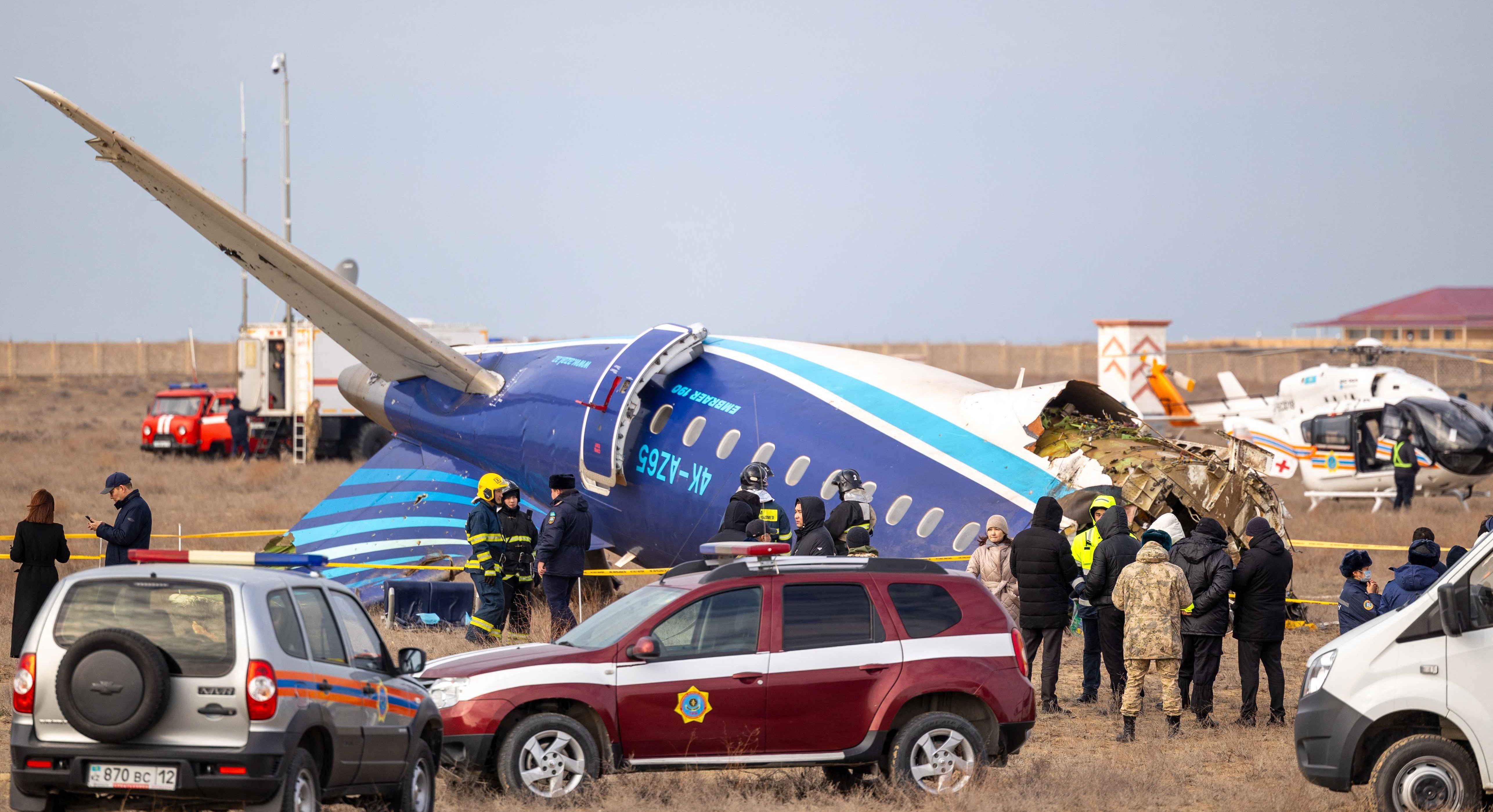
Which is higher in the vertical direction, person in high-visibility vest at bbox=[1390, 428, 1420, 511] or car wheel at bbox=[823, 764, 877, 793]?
person in high-visibility vest at bbox=[1390, 428, 1420, 511]

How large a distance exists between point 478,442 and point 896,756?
10.4 m

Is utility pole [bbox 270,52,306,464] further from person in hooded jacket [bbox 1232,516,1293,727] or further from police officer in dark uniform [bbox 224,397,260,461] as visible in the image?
person in hooded jacket [bbox 1232,516,1293,727]

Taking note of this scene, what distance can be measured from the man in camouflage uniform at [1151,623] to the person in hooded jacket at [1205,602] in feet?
0.73

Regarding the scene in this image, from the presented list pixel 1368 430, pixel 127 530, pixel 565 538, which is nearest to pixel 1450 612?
pixel 565 538

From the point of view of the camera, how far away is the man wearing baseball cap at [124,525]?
1338 centimetres

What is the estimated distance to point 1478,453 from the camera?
2939 centimetres

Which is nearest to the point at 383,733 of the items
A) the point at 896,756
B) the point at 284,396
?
the point at 896,756

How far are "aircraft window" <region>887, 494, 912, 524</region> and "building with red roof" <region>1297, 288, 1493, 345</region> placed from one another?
431 ft

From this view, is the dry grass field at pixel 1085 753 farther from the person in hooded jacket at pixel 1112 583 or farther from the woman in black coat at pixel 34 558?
the woman in black coat at pixel 34 558

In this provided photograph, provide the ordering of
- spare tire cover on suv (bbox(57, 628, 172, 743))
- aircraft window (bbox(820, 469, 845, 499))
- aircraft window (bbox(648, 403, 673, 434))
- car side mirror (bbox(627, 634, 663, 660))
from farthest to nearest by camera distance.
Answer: aircraft window (bbox(648, 403, 673, 434)) < aircraft window (bbox(820, 469, 845, 499)) < car side mirror (bbox(627, 634, 663, 660)) < spare tire cover on suv (bbox(57, 628, 172, 743))

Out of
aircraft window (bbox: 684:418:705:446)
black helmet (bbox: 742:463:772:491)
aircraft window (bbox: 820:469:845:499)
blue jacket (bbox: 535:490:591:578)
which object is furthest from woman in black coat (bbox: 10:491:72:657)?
aircraft window (bbox: 820:469:845:499)

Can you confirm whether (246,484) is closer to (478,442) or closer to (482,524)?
(478,442)

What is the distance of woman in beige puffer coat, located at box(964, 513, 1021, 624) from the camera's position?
43.9 ft

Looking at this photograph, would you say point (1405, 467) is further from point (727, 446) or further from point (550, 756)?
point (550, 756)
